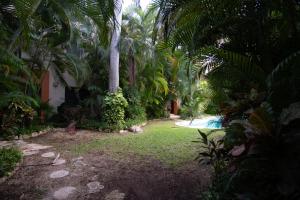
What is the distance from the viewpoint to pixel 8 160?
550cm

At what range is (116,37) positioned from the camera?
1080 centimetres

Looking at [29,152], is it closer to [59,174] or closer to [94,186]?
[59,174]

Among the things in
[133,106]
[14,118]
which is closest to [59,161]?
[14,118]

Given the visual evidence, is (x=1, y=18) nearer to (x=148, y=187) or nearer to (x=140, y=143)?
(x=148, y=187)

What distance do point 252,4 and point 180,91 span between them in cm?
1181

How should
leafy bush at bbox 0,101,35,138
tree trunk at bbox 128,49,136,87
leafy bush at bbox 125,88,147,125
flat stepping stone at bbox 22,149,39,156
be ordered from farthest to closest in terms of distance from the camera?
leafy bush at bbox 125,88,147,125
tree trunk at bbox 128,49,136,87
leafy bush at bbox 0,101,35,138
flat stepping stone at bbox 22,149,39,156

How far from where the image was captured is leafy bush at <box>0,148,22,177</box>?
5109mm

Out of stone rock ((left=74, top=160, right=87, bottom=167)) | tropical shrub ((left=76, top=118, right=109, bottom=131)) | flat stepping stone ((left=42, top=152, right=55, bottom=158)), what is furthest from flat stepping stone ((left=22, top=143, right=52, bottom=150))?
tropical shrub ((left=76, top=118, right=109, bottom=131))

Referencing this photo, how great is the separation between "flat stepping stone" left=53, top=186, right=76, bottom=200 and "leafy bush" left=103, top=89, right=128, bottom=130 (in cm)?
636

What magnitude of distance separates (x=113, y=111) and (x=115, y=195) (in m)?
6.92

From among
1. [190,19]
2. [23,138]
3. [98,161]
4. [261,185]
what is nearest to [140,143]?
[98,161]

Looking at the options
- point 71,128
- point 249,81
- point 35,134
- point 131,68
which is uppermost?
point 131,68

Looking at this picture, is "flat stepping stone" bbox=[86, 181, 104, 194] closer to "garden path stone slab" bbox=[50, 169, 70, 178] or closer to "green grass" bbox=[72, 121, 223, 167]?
"garden path stone slab" bbox=[50, 169, 70, 178]

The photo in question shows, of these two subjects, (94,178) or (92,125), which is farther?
(92,125)
